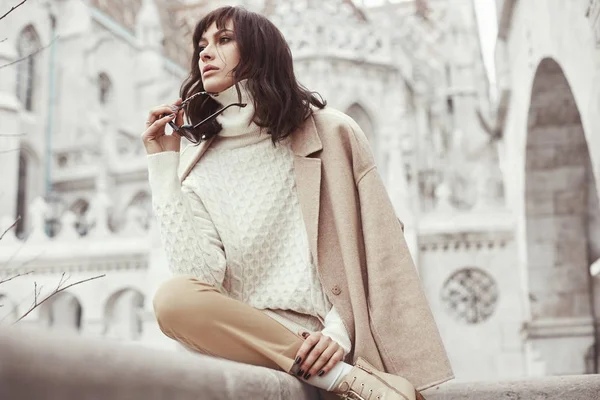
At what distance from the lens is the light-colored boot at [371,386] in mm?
1802

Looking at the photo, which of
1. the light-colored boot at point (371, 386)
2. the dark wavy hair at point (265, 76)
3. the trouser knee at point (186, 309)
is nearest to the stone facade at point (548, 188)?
the dark wavy hair at point (265, 76)

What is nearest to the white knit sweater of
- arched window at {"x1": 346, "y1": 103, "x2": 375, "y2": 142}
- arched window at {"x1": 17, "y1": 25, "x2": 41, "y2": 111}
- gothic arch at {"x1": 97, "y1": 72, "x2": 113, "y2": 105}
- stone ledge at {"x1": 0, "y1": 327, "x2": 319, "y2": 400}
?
stone ledge at {"x1": 0, "y1": 327, "x2": 319, "y2": 400}

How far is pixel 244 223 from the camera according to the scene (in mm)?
2186

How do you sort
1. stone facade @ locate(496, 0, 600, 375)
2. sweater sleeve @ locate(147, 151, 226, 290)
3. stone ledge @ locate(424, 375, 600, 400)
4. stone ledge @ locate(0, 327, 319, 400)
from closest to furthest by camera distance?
1. stone ledge @ locate(0, 327, 319, 400)
2. sweater sleeve @ locate(147, 151, 226, 290)
3. stone ledge @ locate(424, 375, 600, 400)
4. stone facade @ locate(496, 0, 600, 375)

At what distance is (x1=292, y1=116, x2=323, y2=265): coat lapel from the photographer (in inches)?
83.0

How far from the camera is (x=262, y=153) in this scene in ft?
7.48

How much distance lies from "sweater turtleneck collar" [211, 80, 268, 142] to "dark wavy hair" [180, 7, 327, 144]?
2 cm

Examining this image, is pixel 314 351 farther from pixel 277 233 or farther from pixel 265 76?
pixel 265 76

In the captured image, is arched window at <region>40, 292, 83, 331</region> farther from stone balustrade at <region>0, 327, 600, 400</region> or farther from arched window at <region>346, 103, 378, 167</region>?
stone balustrade at <region>0, 327, 600, 400</region>

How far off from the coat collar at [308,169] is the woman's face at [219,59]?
0.55ft

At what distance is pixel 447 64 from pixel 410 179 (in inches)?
290

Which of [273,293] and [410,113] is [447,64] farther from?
[273,293]

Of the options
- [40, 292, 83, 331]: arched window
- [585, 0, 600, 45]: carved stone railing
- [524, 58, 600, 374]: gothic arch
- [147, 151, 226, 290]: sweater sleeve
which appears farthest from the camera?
[40, 292, 83, 331]: arched window

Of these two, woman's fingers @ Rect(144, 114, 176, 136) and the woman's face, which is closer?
woman's fingers @ Rect(144, 114, 176, 136)
